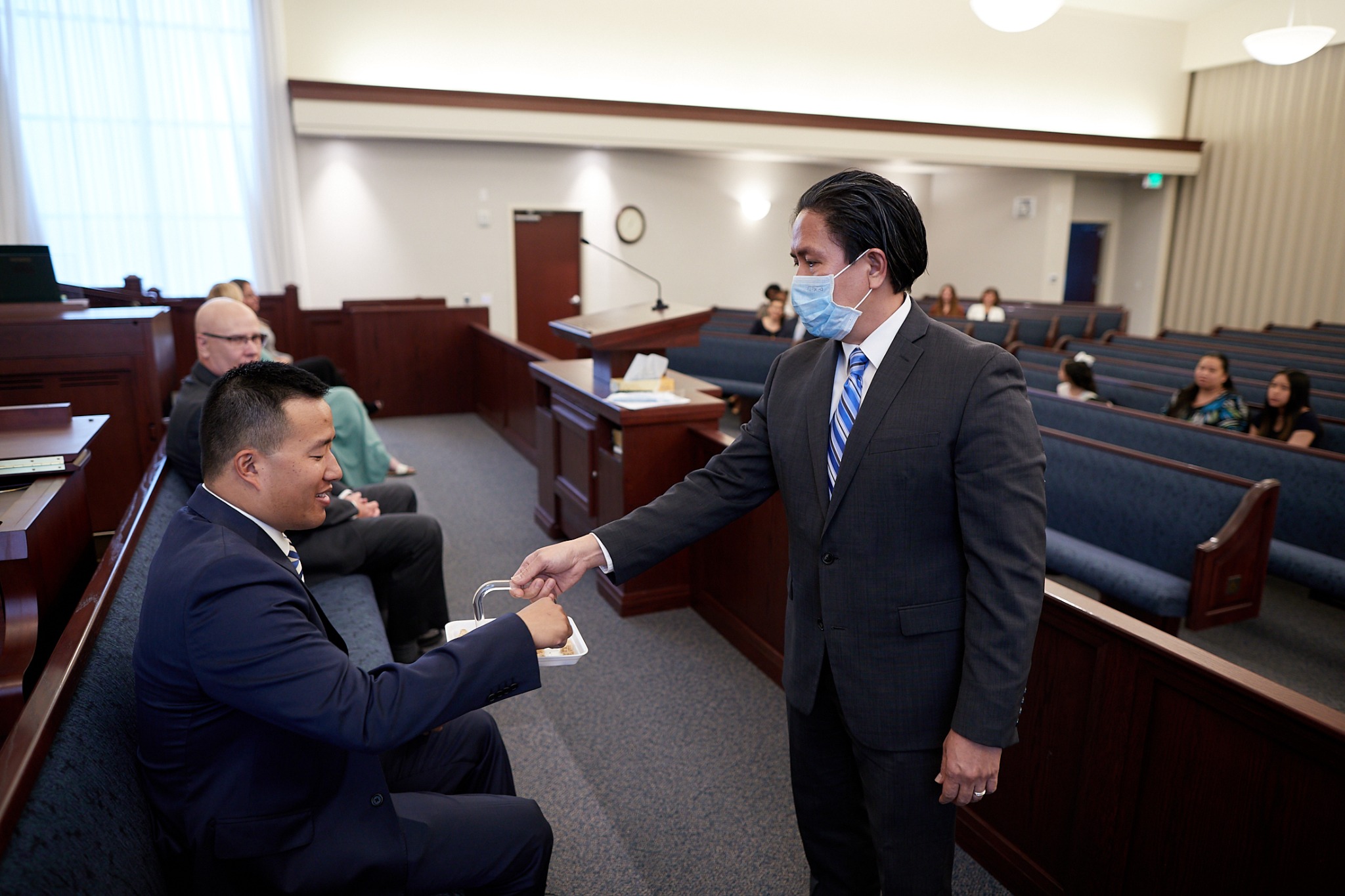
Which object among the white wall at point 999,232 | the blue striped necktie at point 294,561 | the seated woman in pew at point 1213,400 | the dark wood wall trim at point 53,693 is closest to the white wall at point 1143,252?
the white wall at point 999,232

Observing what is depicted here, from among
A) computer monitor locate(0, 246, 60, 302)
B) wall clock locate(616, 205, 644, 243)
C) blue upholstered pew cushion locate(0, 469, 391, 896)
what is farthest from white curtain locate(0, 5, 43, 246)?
blue upholstered pew cushion locate(0, 469, 391, 896)

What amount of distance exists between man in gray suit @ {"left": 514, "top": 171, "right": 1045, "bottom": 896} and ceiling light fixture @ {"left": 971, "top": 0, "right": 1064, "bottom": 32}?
7.35 metres

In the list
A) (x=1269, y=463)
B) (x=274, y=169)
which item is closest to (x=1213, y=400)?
A: (x=1269, y=463)

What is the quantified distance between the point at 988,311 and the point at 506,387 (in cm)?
644

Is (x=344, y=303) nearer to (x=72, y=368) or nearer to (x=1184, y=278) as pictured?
(x=72, y=368)

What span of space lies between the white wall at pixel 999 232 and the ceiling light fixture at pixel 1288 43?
3375 mm

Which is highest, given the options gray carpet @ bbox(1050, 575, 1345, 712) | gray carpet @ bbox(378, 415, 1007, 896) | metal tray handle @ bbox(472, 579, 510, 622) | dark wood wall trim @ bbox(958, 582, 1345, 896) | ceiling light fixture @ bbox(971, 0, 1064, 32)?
ceiling light fixture @ bbox(971, 0, 1064, 32)

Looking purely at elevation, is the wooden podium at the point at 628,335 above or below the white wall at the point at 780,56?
below

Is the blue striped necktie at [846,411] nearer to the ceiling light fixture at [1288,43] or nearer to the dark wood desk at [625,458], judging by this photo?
the dark wood desk at [625,458]

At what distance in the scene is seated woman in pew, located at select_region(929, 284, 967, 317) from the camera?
35.0ft

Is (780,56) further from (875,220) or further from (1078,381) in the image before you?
(875,220)

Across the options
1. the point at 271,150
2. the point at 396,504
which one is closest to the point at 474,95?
the point at 271,150

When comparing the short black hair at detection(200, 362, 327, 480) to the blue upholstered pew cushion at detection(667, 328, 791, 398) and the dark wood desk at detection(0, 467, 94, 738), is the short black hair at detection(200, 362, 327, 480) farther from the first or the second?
the blue upholstered pew cushion at detection(667, 328, 791, 398)

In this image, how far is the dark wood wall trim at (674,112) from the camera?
330 inches
